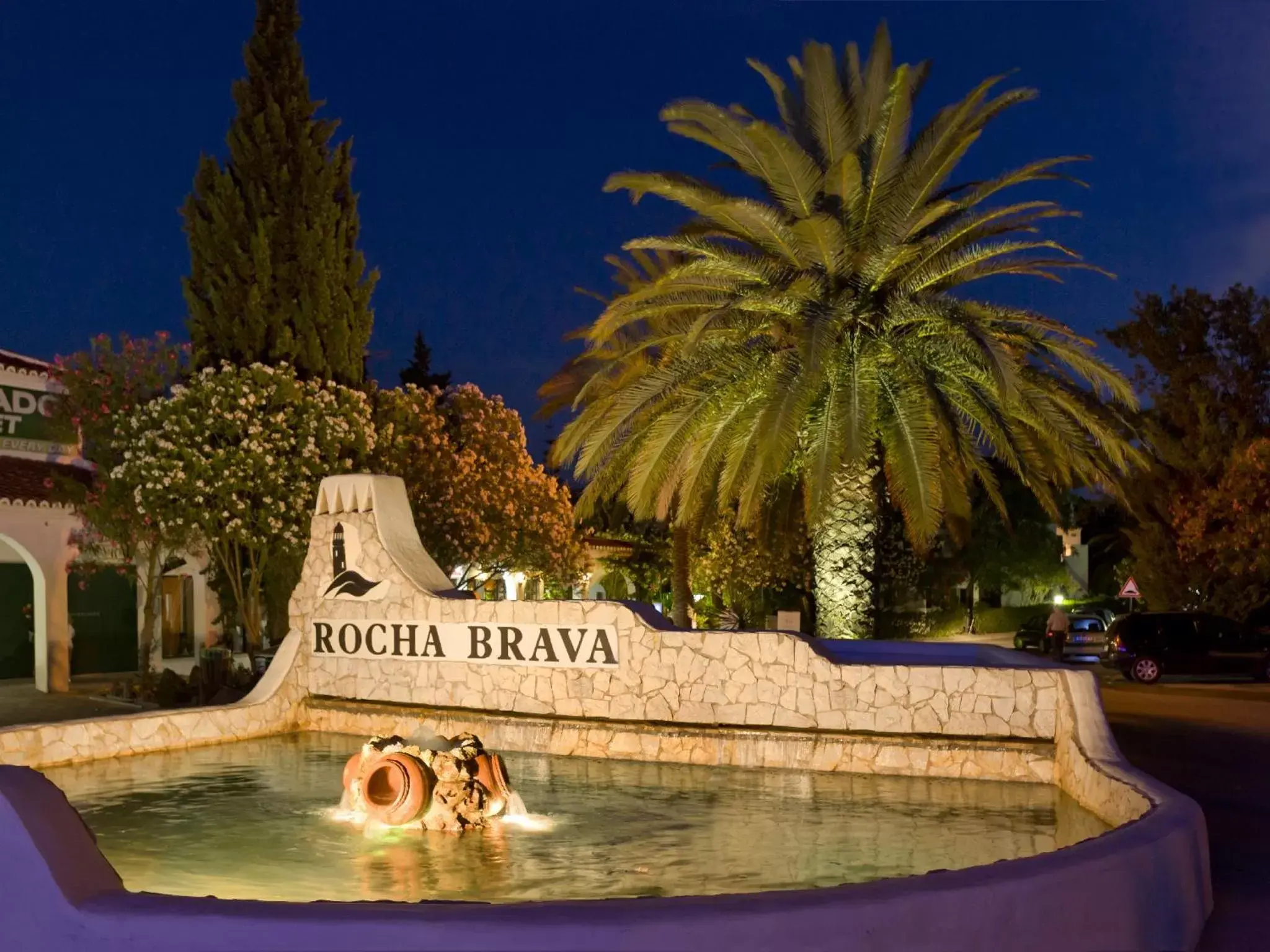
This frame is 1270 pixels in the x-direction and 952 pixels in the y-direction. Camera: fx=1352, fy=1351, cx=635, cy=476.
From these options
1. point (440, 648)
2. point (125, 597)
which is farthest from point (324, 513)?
point (125, 597)

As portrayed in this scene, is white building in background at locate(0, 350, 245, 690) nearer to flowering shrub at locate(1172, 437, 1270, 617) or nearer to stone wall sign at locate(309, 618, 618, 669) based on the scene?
stone wall sign at locate(309, 618, 618, 669)

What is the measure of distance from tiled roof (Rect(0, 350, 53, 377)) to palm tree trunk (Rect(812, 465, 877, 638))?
49.0 feet

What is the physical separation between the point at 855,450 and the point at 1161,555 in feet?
82.3

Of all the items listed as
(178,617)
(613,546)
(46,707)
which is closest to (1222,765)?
(46,707)

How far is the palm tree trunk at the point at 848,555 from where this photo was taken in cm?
1962

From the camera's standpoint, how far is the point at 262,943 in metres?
5.46

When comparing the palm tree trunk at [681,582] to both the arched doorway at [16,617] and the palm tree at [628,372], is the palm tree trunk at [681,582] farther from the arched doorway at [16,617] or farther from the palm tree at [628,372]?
the arched doorway at [16,617]

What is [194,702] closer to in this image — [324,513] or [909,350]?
[324,513]

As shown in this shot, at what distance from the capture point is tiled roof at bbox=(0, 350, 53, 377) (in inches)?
973

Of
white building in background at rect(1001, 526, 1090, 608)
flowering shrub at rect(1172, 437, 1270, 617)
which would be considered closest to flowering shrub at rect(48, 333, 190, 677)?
flowering shrub at rect(1172, 437, 1270, 617)

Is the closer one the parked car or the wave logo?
the wave logo

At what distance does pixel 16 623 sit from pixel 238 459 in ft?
28.0

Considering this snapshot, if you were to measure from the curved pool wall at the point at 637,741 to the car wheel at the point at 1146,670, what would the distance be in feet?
45.1

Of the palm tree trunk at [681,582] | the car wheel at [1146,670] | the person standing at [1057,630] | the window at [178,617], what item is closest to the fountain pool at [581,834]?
the window at [178,617]
